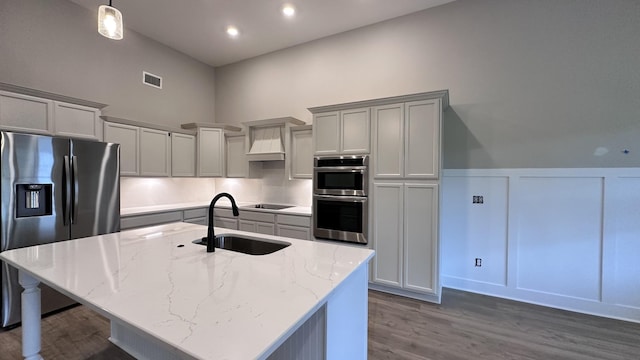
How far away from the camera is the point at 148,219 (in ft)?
11.7

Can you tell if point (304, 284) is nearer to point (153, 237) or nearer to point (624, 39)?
point (153, 237)

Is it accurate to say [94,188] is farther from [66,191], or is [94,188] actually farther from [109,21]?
[109,21]

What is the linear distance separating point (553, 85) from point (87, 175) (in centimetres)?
516

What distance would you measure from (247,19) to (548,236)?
463 centimetres

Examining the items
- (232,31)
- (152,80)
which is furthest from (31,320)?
(232,31)

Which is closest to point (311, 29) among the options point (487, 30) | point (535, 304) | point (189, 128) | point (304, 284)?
point (487, 30)

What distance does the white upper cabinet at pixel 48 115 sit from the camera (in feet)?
8.09

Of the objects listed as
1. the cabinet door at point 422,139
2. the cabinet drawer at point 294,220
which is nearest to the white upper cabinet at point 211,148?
the cabinet drawer at point 294,220

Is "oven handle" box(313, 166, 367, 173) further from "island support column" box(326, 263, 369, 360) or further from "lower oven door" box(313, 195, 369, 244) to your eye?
"island support column" box(326, 263, 369, 360)

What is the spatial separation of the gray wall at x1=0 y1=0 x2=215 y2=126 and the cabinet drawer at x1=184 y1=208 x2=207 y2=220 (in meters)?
1.62

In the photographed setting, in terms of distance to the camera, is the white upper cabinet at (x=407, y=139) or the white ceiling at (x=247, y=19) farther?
the white ceiling at (x=247, y=19)

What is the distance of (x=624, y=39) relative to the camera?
2604 mm

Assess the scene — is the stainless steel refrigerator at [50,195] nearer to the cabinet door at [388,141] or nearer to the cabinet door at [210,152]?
the cabinet door at [210,152]

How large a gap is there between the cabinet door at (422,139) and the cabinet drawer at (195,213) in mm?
3273
